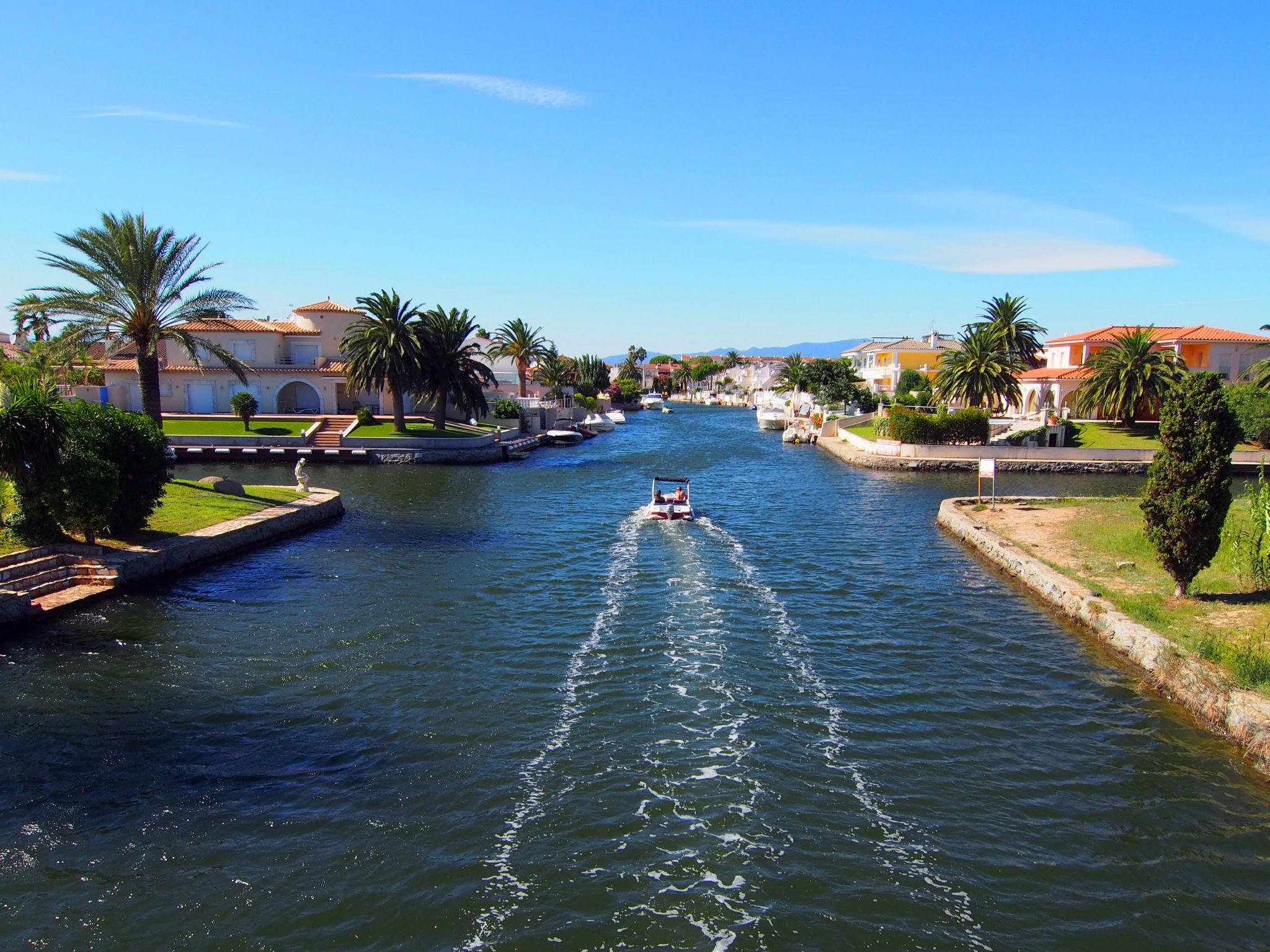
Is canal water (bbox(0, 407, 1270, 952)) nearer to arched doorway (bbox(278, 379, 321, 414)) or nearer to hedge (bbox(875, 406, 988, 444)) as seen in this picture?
hedge (bbox(875, 406, 988, 444))

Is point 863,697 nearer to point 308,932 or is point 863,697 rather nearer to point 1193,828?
point 1193,828

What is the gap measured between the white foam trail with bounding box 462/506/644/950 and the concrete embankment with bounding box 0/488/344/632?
37.4 ft

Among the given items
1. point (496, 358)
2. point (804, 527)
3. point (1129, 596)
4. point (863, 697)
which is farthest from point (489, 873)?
point (496, 358)

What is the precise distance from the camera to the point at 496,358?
81.1 metres

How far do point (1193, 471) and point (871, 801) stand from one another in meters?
10.3

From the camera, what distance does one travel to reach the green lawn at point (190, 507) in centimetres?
2033

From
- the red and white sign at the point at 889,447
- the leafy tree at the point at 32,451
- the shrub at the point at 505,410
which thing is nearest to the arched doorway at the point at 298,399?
the shrub at the point at 505,410

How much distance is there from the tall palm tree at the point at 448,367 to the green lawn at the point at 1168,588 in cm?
4003

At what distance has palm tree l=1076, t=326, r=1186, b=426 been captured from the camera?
177 ft

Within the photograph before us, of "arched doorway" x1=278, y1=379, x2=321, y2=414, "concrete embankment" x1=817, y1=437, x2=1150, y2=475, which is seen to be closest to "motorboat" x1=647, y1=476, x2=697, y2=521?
"concrete embankment" x1=817, y1=437, x2=1150, y2=475

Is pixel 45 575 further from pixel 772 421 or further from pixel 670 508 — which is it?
pixel 772 421

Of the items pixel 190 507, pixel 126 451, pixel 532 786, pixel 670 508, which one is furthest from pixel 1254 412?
pixel 126 451

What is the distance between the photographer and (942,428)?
176ft

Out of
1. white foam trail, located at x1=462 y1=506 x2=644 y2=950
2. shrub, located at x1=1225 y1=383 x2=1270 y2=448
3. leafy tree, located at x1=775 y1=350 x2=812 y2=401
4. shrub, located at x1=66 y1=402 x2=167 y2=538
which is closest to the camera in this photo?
white foam trail, located at x1=462 y1=506 x2=644 y2=950
